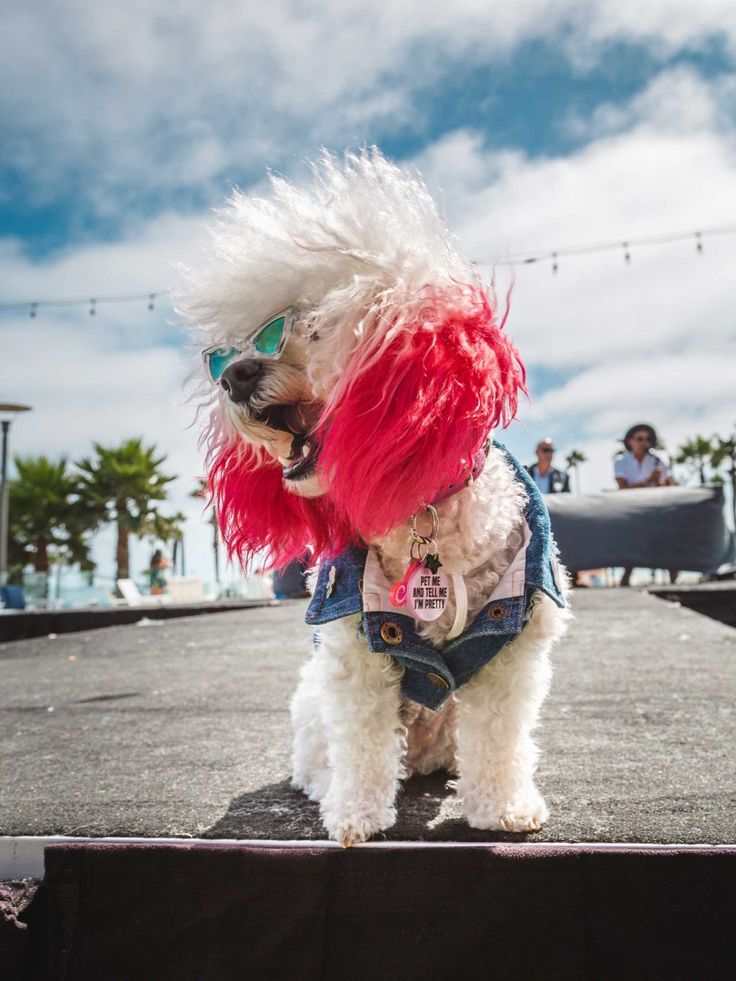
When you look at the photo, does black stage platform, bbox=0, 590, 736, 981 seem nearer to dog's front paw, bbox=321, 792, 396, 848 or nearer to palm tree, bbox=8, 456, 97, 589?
dog's front paw, bbox=321, 792, 396, 848

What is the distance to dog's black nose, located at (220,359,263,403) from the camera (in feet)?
5.45

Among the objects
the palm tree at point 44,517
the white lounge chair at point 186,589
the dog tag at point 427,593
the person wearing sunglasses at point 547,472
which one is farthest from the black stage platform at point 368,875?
the palm tree at point 44,517

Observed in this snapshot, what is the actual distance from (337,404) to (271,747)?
59.5 inches

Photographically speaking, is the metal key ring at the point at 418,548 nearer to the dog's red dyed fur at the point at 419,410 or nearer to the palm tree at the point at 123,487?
the dog's red dyed fur at the point at 419,410

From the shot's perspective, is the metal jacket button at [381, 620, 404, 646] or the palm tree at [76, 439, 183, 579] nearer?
the metal jacket button at [381, 620, 404, 646]

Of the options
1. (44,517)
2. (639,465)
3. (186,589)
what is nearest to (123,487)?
(44,517)

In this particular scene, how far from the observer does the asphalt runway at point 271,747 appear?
1.73 meters

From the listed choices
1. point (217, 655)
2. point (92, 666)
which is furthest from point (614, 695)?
point (92, 666)

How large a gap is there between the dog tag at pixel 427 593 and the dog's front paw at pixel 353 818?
43 cm

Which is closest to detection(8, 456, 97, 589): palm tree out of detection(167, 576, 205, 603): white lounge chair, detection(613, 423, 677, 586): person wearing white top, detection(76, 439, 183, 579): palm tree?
detection(76, 439, 183, 579): palm tree

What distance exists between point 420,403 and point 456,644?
0.59 m

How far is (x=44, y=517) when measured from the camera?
30641 mm

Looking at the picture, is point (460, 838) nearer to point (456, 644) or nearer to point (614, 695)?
point (456, 644)

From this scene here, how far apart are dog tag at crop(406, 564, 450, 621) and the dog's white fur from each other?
0.04 meters
